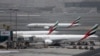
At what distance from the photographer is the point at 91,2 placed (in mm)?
184125

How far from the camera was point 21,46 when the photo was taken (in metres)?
77.8

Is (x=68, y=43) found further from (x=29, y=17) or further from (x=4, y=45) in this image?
(x=29, y=17)

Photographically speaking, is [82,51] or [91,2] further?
[91,2]

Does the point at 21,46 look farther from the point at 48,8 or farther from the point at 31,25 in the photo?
the point at 48,8

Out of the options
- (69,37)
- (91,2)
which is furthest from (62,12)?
(69,37)

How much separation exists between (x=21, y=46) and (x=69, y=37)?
1527 centimetres

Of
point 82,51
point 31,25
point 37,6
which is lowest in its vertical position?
point 82,51

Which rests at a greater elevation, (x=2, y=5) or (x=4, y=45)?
(x=2, y=5)

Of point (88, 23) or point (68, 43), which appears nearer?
point (68, 43)

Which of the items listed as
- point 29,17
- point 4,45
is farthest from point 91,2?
point 4,45

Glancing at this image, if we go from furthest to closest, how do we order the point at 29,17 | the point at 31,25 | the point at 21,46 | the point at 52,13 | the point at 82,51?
the point at 52,13
the point at 29,17
the point at 31,25
the point at 21,46
the point at 82,51

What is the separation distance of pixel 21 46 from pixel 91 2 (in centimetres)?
11001

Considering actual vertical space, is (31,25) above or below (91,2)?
below

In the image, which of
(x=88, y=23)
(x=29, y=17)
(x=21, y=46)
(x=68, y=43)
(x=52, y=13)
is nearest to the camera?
(x=21, y=46)
